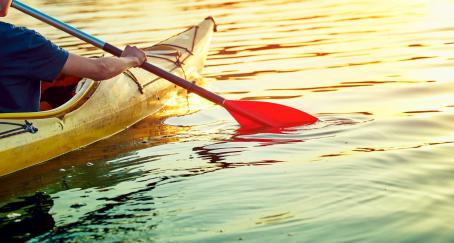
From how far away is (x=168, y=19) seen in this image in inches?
636

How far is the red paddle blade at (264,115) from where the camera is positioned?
635 cm

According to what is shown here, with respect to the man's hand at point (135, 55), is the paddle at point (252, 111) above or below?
below

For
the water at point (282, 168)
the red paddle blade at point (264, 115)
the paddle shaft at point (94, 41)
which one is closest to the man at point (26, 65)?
the water at point (282, 168)

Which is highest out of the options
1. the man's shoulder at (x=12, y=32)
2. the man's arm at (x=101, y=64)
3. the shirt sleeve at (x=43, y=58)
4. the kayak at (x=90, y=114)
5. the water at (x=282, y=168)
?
the man's shoulder at (x=12, y=32)

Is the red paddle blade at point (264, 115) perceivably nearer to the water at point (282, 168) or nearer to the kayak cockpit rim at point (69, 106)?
the water at point (282, 168)

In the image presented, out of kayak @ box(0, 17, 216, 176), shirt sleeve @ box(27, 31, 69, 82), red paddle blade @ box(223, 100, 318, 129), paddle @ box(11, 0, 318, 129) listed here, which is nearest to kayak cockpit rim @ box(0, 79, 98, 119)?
kayak @ box(0, 17, 216, 176)

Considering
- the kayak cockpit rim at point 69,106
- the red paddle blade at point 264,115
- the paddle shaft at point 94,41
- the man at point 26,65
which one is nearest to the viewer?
the man at point 26,65

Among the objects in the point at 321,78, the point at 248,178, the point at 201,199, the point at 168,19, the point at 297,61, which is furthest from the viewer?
the point at 168,19

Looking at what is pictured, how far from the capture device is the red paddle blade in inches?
250

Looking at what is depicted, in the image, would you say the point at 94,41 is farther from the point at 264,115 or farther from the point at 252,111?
the point at 264,115

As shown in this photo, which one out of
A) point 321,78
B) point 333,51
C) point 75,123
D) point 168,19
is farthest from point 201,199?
point 168,19

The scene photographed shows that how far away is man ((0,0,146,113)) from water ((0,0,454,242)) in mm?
523

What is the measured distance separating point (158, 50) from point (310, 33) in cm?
428

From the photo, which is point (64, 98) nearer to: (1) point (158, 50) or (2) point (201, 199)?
(1) point (158, 50)
